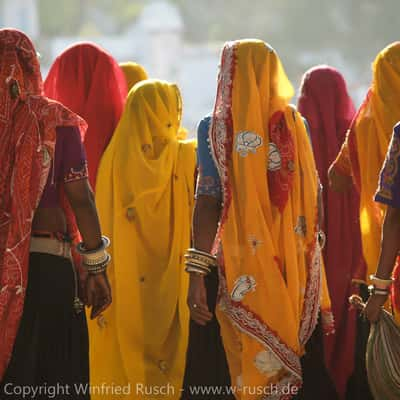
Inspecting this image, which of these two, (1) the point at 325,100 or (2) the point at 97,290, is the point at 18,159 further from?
(1) the point at 325,100

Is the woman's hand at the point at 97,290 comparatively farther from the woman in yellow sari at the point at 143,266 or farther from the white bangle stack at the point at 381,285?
the woman in yellow sari at the point at 143,266

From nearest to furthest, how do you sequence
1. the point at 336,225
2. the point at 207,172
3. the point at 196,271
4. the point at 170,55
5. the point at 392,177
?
the point at 392,177, the point at 196,271, the point at 207,172, the point at 336,225, the point at 170,55

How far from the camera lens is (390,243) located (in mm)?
3607

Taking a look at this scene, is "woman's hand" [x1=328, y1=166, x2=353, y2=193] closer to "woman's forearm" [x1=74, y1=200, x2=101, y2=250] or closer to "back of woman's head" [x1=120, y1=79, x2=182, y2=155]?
"back of woman's head" [x1=120, y1=79, x2=182, y2=155]

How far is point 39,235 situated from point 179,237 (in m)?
1.30

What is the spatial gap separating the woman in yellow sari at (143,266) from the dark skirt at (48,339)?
107cm

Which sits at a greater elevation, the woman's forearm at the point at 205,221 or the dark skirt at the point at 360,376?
the woman's forearm at the point at 205,221

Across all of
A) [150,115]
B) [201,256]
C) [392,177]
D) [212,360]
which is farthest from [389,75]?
[212,360]

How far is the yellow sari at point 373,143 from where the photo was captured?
14.8 feet

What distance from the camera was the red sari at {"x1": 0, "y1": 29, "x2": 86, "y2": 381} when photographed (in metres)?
3.54

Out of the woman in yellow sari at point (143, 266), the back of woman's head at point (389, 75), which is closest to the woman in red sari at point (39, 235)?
the woman in yellow sari at point (143, 266)

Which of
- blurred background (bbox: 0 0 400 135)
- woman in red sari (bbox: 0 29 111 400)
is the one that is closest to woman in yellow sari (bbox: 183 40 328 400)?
woman in red sari (bbox: 0 29 111 400)

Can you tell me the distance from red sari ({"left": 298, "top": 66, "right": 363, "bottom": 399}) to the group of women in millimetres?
475

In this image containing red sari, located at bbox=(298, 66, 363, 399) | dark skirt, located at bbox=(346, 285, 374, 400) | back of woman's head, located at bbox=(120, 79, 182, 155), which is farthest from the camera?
red sari, located at bbox=(298, 66, 363, 399)
